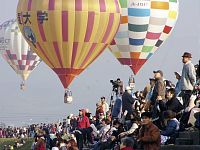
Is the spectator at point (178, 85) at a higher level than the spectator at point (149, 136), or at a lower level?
higher

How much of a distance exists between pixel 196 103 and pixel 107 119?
5359mm

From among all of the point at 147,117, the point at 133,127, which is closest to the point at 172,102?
the point at 133,127

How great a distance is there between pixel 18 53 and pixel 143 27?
14378 millimetres

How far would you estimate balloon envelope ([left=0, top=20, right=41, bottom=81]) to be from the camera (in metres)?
61.0

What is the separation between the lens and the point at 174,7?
50188mm

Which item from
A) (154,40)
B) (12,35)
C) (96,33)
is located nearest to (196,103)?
(96,33)

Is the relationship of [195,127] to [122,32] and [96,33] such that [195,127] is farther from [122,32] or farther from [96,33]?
[122,32]

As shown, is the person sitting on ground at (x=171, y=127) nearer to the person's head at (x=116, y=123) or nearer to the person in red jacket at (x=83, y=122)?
the person's head at (x=116, y=123)

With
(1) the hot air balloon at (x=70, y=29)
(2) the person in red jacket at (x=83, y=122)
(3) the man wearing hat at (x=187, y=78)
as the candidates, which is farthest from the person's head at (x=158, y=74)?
(1) the hot air balloon at (x=70, y=29)

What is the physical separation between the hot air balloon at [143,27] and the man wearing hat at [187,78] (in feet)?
90.5

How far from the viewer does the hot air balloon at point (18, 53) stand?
61000 mm

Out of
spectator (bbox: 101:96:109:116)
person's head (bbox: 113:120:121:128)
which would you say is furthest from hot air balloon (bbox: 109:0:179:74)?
person's head (bbox: 113:120:121:128)

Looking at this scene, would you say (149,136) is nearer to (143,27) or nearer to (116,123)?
(116,123)

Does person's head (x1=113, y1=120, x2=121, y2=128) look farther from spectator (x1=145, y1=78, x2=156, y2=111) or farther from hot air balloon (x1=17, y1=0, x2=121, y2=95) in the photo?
hot air balloon (x1=17, y1=0, x2=121, y2=95)
